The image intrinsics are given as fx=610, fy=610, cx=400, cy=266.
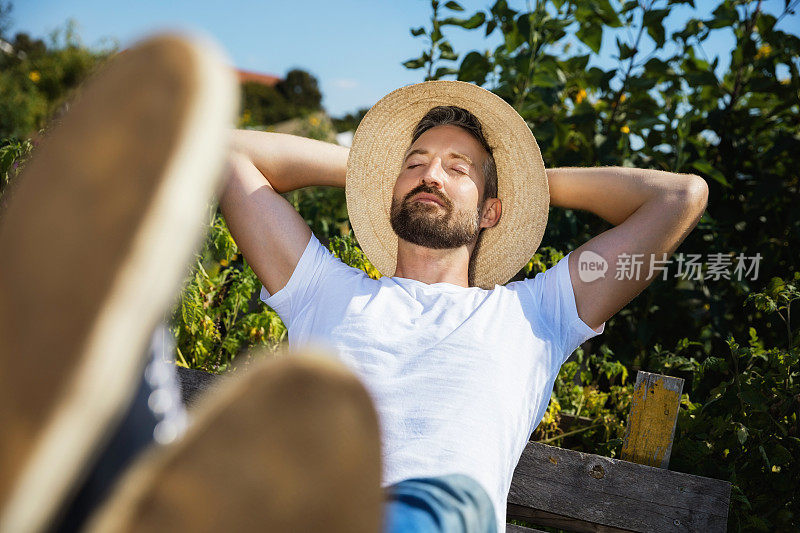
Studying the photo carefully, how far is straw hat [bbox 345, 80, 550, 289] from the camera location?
216cm

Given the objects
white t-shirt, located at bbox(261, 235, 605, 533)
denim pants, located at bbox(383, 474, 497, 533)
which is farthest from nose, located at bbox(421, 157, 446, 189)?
denim pants, located at bbox(383, 474, 497, 533)

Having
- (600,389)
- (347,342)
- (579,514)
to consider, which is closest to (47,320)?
(347,342)

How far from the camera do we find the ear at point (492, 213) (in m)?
2.27

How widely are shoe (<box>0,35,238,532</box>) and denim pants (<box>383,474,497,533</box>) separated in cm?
49

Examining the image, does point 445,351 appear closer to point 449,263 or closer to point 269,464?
point 449,263

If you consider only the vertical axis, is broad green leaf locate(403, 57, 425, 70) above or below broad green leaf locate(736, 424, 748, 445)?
above

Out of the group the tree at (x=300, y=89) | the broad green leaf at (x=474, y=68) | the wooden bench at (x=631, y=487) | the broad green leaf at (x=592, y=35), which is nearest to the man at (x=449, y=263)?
the wooden bench at (x=631, y=487)

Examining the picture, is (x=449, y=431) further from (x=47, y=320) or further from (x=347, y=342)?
(x=47, y=320)

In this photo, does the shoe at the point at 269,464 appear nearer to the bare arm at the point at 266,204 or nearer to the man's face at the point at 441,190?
the bare arm at the point at 266,204

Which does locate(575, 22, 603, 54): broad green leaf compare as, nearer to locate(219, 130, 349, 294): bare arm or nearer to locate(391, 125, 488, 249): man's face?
locate(391, 125, 488, 249): man's face

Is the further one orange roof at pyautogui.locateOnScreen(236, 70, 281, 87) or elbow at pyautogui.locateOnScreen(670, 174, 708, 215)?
orange roof at pyautogui.locateOnScreen(236, 70, 281, 87)

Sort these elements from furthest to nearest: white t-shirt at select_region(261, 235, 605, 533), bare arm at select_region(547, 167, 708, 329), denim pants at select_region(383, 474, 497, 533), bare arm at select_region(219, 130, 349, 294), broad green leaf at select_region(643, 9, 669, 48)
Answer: broad green leaf at select_region(643, 9, 669, 48)
bare arm at select_region(219, 130, 349, 294)
bare arm at select_region(547, 167, 708, 329)
white t-shirt at select_region(261, 235, 605, 533)
denim pants at select_region(383, 474, 497, 533)

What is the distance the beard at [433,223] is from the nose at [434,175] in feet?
0.06

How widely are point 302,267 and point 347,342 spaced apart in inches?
13.9
